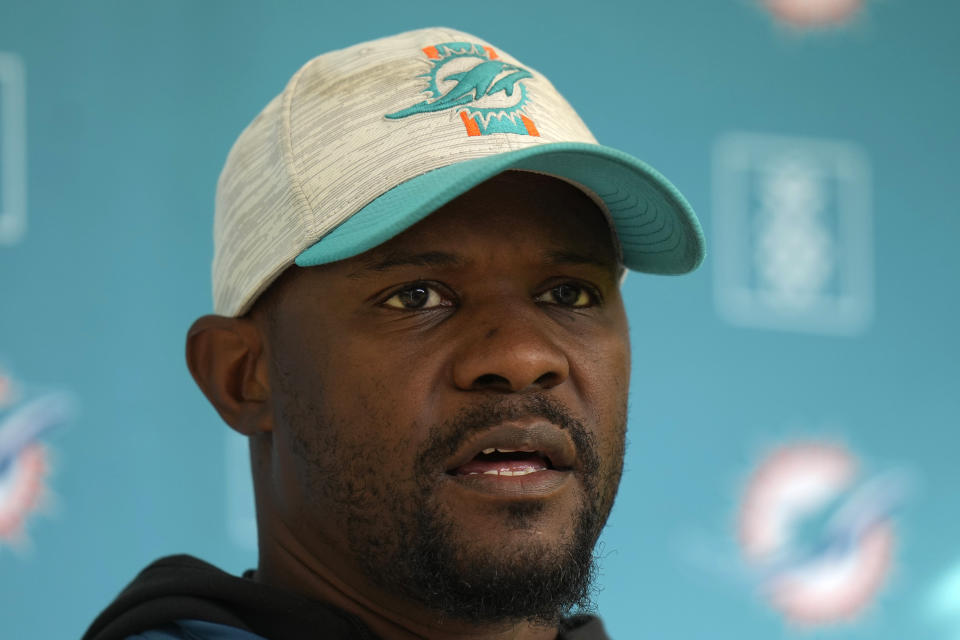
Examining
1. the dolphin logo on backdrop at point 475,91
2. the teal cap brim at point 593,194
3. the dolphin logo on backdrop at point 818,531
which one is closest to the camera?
the teal cap brim at point 593,194

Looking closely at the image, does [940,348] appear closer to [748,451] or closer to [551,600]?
[748,451]

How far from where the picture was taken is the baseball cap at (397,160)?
40.0 inches

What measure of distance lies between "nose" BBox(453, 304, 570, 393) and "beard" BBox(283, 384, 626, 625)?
0.02m

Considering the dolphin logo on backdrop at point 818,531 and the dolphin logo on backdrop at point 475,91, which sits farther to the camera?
the dolphin logo on backdrop at point 818,531

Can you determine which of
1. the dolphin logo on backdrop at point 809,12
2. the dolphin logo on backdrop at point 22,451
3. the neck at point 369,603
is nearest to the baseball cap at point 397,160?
the neck at point 369,603

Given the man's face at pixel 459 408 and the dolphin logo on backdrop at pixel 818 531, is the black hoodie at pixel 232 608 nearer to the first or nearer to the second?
the man's face at pixel 459 408

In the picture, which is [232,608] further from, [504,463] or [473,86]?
[473,86]

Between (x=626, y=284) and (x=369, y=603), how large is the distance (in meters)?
1.00

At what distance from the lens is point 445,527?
985 millimetres

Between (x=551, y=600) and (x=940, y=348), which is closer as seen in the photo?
(x=551, y=600)

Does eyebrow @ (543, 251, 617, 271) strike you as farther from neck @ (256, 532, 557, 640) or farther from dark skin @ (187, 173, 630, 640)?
neck @ (256, 532, 557, 640)

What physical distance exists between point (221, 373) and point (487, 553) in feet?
1.06

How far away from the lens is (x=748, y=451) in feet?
6.63

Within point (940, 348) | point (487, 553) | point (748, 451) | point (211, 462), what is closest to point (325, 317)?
point (487, 553)
